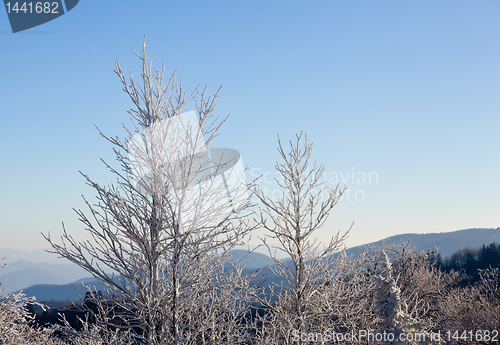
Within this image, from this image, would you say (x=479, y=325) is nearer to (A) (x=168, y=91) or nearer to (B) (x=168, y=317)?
(B) (x=168, y=317)

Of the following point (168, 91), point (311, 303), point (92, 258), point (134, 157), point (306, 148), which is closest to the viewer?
point (92, 258)

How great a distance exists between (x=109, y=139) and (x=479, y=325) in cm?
1558

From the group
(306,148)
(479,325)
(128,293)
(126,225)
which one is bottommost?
(479,325)

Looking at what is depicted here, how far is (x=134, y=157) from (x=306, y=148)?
16.4 feet

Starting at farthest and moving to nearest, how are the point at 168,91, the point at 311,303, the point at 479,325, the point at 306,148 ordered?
the point at 479,325
the point at 306,148
the point at 311,303
the point at 168,91

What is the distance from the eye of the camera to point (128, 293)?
6246 millimetres

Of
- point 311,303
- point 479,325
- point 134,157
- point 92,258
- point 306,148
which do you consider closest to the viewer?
point 92,258

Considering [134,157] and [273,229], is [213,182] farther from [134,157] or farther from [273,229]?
[273,229]

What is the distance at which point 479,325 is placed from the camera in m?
13.6

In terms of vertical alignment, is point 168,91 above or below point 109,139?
above

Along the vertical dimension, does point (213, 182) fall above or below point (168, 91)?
below

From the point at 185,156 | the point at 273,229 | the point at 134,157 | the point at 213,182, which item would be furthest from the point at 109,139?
the point at 273,229

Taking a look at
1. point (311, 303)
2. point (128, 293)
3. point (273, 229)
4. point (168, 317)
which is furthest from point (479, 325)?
point (128, 293)

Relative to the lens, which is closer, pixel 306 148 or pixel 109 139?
pixel 109 139
